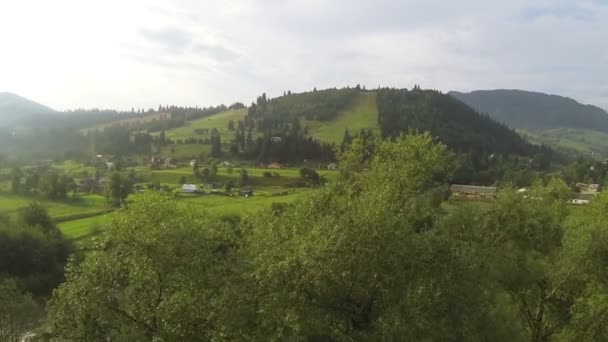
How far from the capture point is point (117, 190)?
10219cm

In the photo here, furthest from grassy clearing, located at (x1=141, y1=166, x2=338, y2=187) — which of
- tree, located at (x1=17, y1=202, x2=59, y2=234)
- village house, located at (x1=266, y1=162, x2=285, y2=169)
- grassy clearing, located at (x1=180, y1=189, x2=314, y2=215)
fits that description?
tree, located at (x1=17, y1=202, x2=59, y2=234)

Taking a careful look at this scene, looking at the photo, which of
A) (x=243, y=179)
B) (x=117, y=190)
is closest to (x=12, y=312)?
(x=117, y=190)

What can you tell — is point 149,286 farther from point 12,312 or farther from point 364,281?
point 12,312

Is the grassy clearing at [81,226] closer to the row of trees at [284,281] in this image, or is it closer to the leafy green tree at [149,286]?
the leafy green tree at [149,286]

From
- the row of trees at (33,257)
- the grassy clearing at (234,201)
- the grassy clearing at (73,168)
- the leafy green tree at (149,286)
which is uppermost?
the leafy green tree at (149,286)

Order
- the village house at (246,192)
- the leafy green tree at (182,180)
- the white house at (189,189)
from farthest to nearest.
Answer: the leafy green tree at (182,180), the white house at (189,189), the village house at (246,192)

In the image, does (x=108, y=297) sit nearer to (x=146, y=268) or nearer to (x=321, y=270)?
(x=146, y=268)

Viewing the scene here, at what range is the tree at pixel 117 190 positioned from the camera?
3938 inches

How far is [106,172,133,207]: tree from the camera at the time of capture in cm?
10003

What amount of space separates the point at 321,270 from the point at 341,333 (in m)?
2.77

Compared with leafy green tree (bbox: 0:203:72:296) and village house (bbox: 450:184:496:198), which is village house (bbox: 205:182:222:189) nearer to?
leafy green tree (bbox: 0:203:72:296)

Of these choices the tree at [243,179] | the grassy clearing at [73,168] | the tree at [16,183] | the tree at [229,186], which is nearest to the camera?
the tree at [16,183]

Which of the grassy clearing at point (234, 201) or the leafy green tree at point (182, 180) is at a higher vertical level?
the leafy green tree at point (182, 180)

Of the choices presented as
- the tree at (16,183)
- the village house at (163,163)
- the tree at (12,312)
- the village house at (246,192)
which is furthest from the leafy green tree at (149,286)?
the village house at (163,163)
